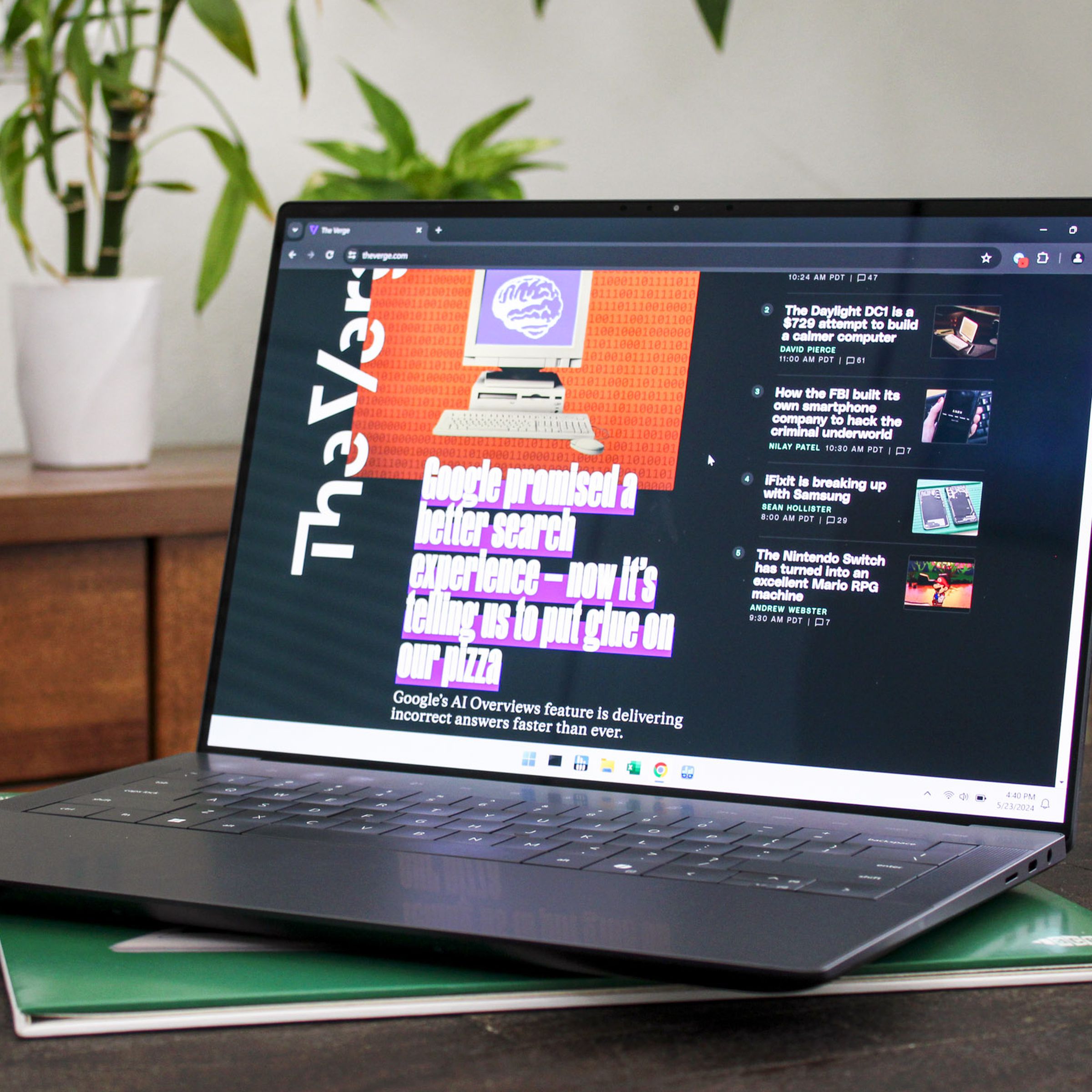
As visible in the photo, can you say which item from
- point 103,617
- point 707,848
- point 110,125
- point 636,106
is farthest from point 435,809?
point 636,106

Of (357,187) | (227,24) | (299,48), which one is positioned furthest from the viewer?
(357,187)

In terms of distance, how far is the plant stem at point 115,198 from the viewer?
1.53 metres

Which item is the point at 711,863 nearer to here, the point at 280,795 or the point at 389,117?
the point at 280,795

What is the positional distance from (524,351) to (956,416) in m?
0.21

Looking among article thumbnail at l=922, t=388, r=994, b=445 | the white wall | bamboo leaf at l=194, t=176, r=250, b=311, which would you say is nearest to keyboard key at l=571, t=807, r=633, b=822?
article thumbnail at l=922, t=388, r=994, b=445

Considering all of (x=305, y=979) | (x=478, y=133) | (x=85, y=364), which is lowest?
(x=305, y=979)

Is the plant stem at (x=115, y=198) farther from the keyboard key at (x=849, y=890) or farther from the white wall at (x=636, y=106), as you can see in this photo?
the keyboard key at (x=849, y=890)

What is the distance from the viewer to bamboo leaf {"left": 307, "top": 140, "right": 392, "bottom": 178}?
1.76 metres

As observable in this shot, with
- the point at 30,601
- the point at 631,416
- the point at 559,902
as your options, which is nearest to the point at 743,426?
the point at 631,416

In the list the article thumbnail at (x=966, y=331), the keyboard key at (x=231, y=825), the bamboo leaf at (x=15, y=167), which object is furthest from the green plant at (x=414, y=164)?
the keyboard key at (x=231, y=825)

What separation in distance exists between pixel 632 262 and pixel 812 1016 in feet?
1.27

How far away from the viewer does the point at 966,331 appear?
0.59 metres

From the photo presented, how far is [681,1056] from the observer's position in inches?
14.5

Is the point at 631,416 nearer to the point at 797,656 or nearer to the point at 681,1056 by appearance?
the point at 797,656
